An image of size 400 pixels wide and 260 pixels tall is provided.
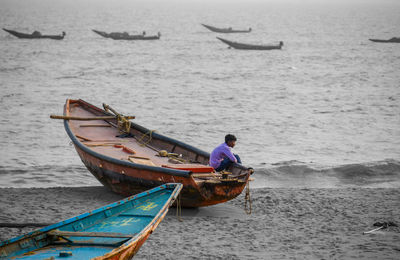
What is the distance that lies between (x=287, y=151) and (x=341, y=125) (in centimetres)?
518

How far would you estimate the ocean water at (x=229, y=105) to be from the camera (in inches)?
540

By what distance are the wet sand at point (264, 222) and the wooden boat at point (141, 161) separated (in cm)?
56

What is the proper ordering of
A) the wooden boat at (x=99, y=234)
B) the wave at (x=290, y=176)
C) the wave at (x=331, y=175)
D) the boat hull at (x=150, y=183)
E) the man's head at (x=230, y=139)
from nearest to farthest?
1. the wooden boat at (x=99, y=234)
2. the boat hull at (x=150, y=183)
3. the man's head at (x=230, y=139)
4. the wave at (x=290, y=176)
5. the wave at (x=331, y=175)

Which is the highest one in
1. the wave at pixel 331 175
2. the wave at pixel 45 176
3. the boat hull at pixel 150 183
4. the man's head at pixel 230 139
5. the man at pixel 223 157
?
the man's head at pixel 230 139

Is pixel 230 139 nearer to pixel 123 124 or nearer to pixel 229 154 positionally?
pixel 229 154

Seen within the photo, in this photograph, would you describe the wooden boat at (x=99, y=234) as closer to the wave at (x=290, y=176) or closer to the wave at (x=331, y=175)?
the wave at (x=290, y=176)

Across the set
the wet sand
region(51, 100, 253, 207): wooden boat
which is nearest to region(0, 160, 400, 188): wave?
the wet sand

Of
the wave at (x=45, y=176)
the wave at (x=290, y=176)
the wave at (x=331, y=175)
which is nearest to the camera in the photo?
the wave at (x=45, y=176)

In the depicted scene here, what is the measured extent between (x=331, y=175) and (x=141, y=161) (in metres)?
5.65

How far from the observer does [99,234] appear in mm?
6180

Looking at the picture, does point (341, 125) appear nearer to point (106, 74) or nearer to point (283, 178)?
point (283, 178)

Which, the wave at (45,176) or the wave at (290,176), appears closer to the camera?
the wave at (45,176)

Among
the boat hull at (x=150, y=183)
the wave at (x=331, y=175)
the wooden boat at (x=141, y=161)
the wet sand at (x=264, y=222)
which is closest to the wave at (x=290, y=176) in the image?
the wave at (x=331, y=175)

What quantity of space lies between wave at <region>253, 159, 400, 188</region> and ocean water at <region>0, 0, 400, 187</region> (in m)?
0.03
